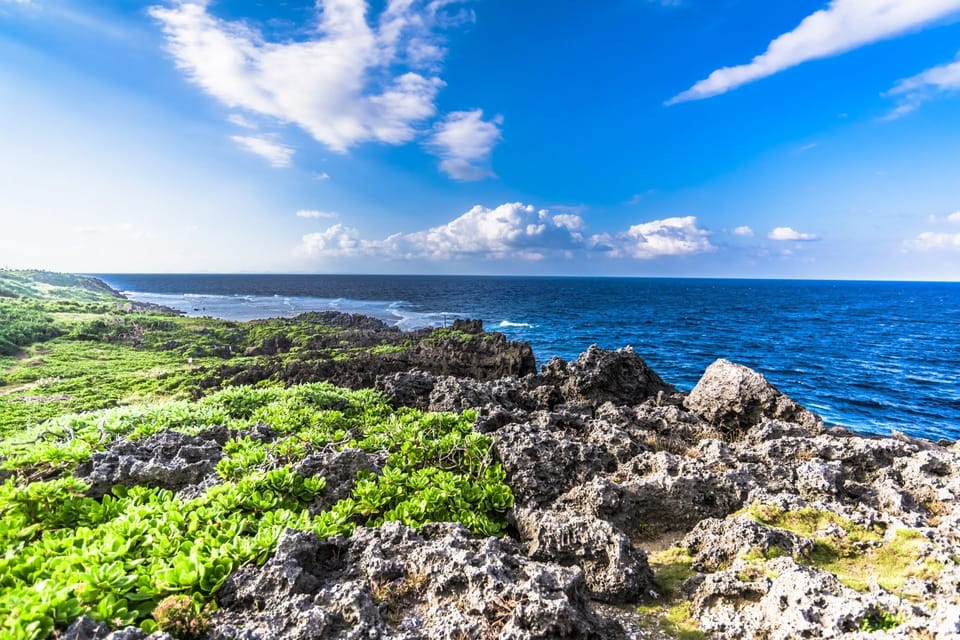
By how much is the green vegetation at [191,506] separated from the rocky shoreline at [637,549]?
34 cm

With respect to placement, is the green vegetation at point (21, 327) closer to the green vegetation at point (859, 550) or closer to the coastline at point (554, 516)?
the coastline at point (554, 516)

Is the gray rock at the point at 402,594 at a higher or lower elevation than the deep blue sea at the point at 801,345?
higher

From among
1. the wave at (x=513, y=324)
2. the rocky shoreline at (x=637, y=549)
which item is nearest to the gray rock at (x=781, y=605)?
the rocky shoreline at (x=637, y=549)

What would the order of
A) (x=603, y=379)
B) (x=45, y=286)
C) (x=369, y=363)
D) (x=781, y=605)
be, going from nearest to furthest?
(x=781, y=605) → (x=603, y=379) → (x=369, y=363) → (x=45, y=286)

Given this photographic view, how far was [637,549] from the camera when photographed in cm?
569

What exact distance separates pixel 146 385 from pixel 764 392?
89.3 feet

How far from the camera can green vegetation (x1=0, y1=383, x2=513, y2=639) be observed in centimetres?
408

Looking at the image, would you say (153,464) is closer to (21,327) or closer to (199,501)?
(199,501)

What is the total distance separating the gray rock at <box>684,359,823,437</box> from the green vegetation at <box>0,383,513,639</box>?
791 cm

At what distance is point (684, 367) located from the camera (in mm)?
38125

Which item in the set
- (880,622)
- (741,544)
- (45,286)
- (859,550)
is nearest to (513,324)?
(859,550)

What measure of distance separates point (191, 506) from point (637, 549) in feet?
19.6

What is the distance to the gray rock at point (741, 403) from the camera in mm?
12484

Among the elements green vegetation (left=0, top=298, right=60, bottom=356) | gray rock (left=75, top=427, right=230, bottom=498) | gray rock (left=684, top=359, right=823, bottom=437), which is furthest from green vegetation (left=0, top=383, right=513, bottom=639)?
green vegetation (left=0, top=298, right=60, bottom=356)
